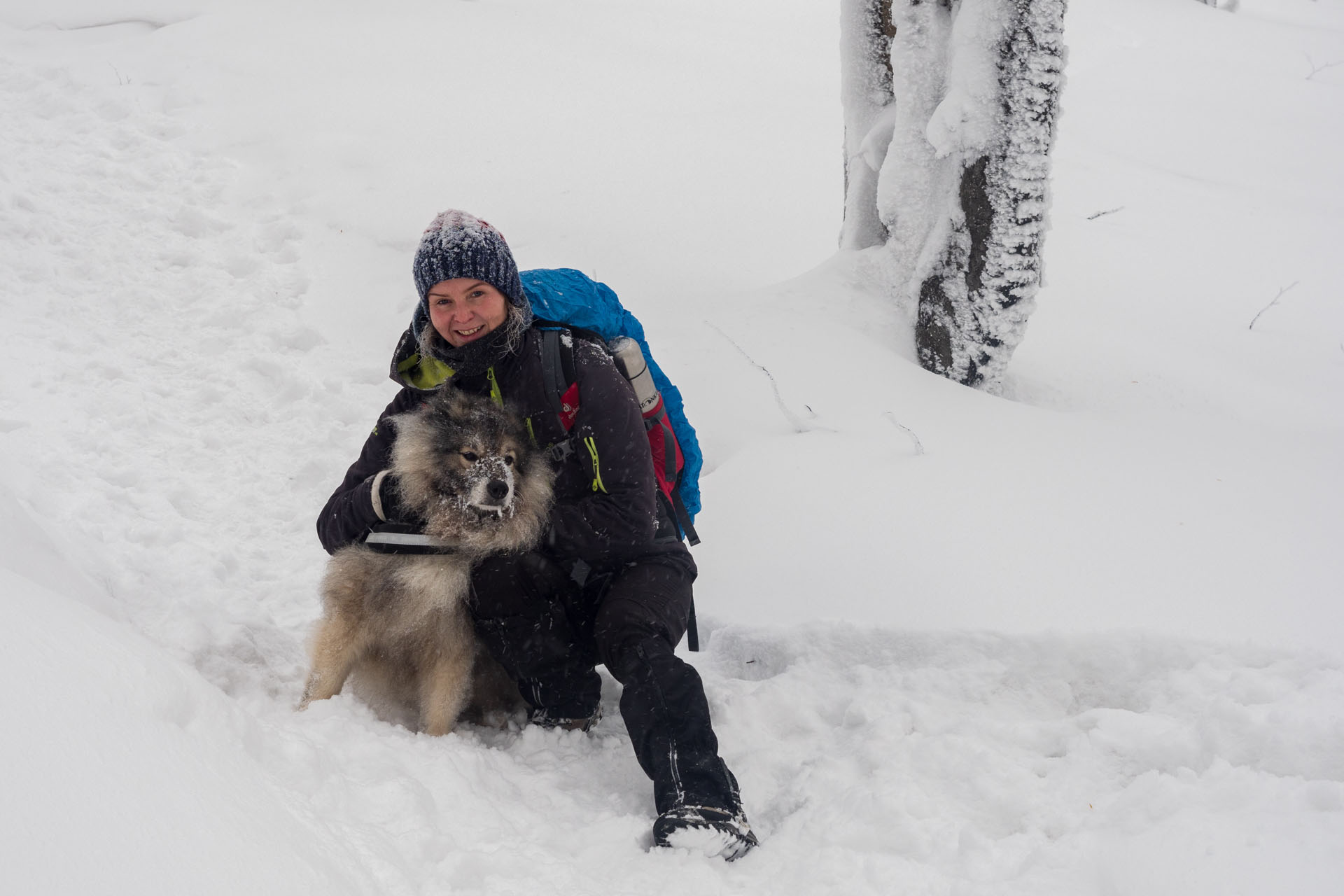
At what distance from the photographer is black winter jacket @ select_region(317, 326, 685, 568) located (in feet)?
8.18

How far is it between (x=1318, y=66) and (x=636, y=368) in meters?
15.1

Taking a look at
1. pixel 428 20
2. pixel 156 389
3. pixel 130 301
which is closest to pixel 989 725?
pixel 156 389

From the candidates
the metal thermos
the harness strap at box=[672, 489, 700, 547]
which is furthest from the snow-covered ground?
the metal thermos

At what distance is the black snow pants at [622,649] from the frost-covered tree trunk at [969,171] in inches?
97.3

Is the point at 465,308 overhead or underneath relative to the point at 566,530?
overhead

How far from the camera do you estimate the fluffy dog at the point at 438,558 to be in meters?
2.55

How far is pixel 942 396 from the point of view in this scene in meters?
4.23

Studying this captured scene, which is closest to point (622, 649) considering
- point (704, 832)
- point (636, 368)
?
point (704, 832)

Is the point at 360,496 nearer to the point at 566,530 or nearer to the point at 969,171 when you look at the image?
the point at 566,530

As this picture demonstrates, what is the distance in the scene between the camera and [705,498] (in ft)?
12.4

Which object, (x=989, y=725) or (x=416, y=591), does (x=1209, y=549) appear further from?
(x=416, y=591)

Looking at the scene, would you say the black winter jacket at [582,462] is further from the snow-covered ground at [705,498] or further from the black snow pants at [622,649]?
the snow-covered ground at [705,498]

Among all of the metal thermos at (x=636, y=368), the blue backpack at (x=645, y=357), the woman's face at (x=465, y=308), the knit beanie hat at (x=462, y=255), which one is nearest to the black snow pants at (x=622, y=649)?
the blue backpack at (x=645, y=357)

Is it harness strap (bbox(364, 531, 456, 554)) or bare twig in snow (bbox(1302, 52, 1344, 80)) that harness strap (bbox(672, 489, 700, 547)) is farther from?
bare twig in snow (bbox(1302, 52, 1344, 80))
